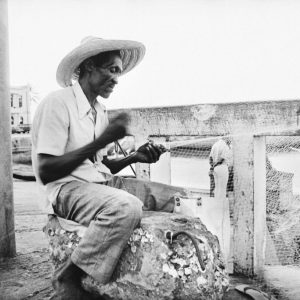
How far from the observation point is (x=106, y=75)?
2.38 meters

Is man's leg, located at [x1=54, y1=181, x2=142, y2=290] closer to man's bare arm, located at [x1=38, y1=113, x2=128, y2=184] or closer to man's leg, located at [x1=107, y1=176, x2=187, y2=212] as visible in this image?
man's bare arm, located at [x1=38, y1=113, x2=128, y2=184]

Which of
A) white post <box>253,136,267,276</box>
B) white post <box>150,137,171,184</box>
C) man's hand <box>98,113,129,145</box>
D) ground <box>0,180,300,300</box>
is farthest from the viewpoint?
white post <box>150,137,171,184</box>

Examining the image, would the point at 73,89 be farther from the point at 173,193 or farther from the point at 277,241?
the point at 277,241

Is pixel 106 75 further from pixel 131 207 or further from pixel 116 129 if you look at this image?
pixel 131 207

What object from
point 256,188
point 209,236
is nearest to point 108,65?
point 209,236

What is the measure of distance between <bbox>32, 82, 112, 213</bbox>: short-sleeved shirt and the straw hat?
20 cm

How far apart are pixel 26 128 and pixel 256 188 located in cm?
2670

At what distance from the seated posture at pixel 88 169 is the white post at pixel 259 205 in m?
1.21

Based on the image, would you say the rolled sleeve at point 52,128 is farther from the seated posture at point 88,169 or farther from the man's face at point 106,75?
the man's face at point 106,75

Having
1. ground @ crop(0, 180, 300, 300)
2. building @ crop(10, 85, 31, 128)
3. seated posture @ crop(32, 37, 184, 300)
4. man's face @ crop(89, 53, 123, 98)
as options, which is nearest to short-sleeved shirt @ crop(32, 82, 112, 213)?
seated posture @ crop(32, 37, 184, 300)

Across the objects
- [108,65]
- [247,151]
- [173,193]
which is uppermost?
[108,65]

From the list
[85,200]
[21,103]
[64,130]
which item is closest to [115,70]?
[64,130]

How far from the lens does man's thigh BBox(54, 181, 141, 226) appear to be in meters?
2.01

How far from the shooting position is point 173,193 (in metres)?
2.59
